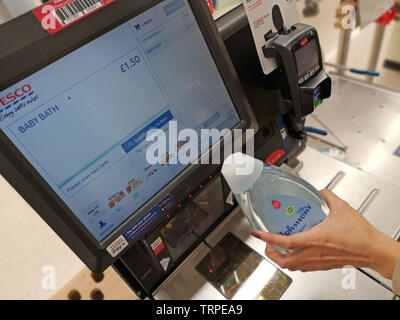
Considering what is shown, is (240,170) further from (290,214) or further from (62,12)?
(62,12)

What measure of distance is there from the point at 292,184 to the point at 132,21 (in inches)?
16.8

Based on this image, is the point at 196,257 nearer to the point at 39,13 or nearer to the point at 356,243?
the point at 356,243

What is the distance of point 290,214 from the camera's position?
585mm

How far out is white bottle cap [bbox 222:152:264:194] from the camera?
518 mm

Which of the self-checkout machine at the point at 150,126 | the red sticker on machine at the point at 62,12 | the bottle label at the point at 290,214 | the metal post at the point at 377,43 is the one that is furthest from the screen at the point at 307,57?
the metal post at the point at 377,43

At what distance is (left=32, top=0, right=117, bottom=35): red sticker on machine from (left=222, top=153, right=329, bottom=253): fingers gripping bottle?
358mm

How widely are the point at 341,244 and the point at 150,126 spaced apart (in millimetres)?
426

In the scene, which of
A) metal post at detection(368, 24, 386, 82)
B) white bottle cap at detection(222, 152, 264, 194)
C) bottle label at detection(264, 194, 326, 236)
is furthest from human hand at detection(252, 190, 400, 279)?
metal post at detection(368, 24, 386, 82)

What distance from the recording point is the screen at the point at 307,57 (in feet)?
2.09

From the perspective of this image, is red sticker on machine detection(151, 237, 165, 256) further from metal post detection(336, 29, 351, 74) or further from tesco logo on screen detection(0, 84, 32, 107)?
metal post detection(336, 29, 351, 74)

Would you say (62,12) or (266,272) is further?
(266,272)

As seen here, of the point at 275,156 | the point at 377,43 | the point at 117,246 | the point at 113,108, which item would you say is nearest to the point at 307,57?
the point at 275,156

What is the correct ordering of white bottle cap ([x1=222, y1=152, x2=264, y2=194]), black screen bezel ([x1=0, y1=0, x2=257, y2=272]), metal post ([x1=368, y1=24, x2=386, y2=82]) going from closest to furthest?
black screen bezel ([x1=0, y1=0, x2=257, y2=272]) → white bottle cap ([x1=222, y1=152, x2=264, y2=194]) → metal post ([x1=368, y1=24, x2=386, y2=82])
